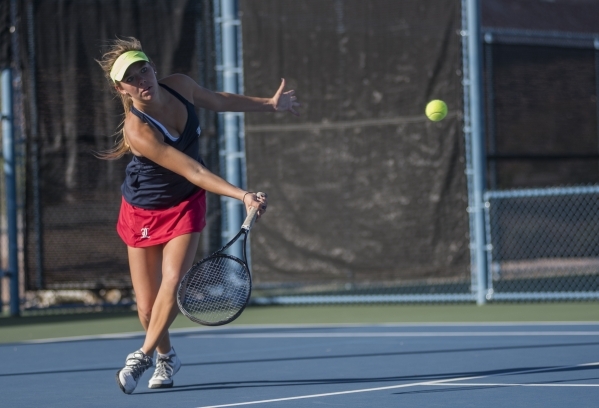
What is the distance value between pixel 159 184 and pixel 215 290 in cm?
67

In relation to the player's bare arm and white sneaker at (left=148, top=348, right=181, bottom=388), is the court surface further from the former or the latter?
the player's bare arm

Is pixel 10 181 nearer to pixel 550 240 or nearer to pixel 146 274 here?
pixel 146 274

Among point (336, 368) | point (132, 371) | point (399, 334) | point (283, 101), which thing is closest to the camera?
point (132, 371)

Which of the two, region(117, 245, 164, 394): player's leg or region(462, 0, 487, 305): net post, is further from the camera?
region(462, 0, 487, 305): net post

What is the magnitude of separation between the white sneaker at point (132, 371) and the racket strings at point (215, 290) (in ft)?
1.37

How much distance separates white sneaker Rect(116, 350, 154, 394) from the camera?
4.93m

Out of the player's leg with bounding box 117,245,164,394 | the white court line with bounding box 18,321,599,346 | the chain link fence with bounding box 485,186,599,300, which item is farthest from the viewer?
the chain link fence with bounding box 485,186,599,300

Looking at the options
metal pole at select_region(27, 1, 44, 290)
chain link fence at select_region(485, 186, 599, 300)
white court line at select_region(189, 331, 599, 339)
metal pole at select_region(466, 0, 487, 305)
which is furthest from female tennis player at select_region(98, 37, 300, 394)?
chain link fence at select_region(485, 186, 599, 300)

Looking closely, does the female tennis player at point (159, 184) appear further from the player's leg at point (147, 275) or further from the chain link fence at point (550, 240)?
the chain link fence at point (550, 240)

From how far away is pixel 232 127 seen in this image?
1023 centimetres

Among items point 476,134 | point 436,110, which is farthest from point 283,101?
point 476,134

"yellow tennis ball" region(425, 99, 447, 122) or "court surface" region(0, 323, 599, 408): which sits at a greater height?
"yellow tennis ball" region(425, 99, 447, 122)

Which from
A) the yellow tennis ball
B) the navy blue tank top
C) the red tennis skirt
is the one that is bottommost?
the red tennis skirt

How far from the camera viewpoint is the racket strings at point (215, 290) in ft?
15.6
